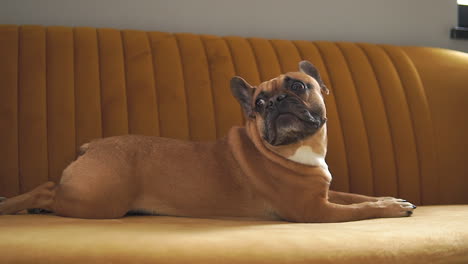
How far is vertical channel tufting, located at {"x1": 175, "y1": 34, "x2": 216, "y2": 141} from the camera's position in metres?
2.39

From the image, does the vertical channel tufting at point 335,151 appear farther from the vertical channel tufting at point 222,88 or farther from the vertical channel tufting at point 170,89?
the vertical channel tufting at point 170,89

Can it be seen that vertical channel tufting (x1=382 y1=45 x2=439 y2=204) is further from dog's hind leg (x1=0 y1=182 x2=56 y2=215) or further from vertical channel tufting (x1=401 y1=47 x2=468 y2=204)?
dog's hind leg (x1=0 y1=182 x2=56 y2=215)

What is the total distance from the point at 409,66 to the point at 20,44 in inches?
79.6

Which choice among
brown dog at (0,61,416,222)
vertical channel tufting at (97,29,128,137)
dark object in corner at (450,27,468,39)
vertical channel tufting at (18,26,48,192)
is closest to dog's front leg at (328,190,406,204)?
brown dog at (0,61,416,222)

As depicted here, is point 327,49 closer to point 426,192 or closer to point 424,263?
point 426,192

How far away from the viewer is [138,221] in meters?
1.72

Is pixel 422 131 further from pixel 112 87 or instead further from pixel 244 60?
pixel 112 87

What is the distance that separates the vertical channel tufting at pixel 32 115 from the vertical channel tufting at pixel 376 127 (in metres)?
1.56

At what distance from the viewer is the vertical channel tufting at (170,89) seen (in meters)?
2.37

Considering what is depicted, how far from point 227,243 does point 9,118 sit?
141cm

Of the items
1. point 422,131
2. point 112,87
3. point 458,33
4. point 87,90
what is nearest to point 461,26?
point 458,33

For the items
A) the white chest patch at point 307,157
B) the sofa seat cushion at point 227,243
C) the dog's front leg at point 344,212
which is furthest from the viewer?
the white chest patch at point 307,157

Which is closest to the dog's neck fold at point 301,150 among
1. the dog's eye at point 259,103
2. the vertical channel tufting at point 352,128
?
the dog's eye at point 259,103

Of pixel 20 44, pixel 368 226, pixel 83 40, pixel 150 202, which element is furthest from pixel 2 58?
pixel 368 226
